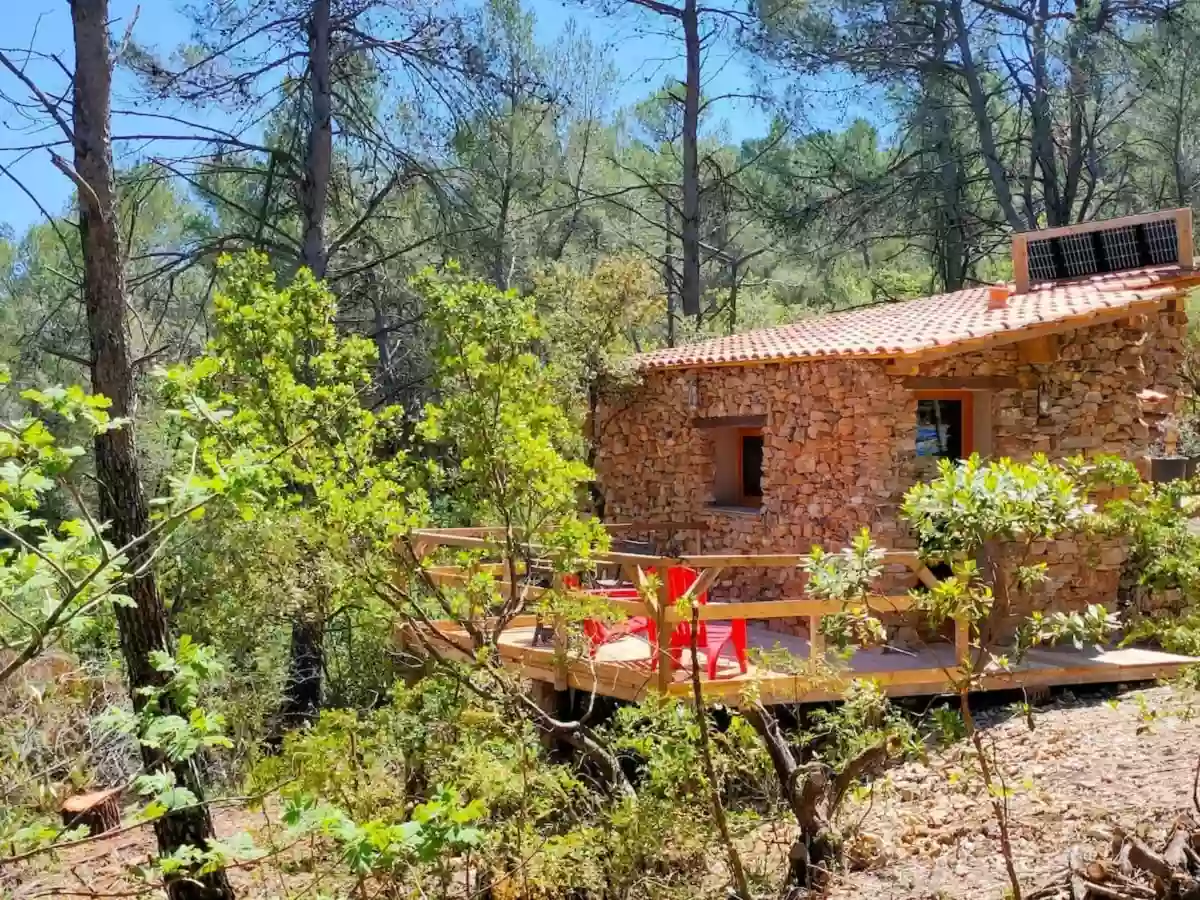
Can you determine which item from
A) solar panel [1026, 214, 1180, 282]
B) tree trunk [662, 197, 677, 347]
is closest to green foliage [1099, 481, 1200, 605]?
solar panel [1026, 214, 1180, 282]

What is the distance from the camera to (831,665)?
6555mm

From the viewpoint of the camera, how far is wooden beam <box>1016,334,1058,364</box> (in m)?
8.91

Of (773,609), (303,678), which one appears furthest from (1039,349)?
(303,678)

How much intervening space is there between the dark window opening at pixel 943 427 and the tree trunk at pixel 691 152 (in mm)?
9503

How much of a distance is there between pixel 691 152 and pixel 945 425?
10.8m

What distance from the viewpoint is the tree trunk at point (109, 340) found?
568cm

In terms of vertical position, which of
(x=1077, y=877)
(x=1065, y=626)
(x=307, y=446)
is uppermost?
(x=307, y=446)

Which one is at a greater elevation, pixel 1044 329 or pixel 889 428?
pixel 1044 329

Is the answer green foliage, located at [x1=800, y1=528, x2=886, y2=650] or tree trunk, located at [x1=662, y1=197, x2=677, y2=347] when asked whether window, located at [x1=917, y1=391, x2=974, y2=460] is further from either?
tree trunk, located at [x1=662, y1=197, x2=677, y2=347]

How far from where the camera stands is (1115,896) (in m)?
4.10

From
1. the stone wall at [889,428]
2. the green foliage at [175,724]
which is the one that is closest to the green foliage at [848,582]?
the green foliage at [175,724]

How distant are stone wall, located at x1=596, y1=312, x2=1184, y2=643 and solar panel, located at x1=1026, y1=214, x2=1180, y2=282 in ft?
4.36

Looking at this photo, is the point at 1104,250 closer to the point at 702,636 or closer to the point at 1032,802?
the point at 702,636

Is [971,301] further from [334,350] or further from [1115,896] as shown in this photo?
[1115,896]
